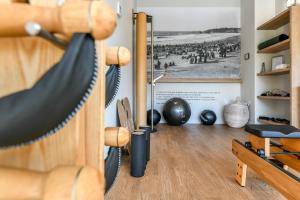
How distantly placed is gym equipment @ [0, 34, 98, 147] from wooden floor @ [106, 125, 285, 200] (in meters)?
1.28

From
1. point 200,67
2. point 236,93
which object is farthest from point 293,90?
point 200,67

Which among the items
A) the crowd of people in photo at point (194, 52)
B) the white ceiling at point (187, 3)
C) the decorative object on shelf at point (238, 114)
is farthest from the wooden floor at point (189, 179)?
the white ceiling at point (187, 3)

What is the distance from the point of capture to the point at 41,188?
29cm

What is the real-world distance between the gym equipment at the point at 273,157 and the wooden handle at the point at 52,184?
1.04 m

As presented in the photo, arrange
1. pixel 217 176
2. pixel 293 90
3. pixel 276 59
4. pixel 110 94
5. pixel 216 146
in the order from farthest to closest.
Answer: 1. pixel 276 59
2. pixel 293 90
3. pixel 216 146
4. pixel 217 176
5. pixel 110 94

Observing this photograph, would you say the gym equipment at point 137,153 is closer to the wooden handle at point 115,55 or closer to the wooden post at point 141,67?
the wooden handle at point 115,55

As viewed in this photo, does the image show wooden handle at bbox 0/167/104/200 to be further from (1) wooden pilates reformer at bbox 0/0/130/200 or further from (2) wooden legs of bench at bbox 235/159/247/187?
(2) wooden legs of bench at bbox 235/159/247/187

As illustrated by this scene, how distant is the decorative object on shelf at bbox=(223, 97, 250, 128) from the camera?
424 cm

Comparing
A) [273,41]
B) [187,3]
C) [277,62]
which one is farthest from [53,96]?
[187,3]

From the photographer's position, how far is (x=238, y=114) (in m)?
4.24

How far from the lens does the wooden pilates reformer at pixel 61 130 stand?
0.82 feet

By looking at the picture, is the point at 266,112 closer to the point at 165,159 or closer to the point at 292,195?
the point at 165,159

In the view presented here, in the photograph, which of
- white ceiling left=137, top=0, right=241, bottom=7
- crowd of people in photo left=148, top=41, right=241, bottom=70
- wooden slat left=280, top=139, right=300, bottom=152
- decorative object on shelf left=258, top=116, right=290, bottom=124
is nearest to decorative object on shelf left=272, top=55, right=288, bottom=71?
decorative object on shelf left=258, top=116, right=290, bottom=124

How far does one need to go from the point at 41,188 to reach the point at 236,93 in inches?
197
